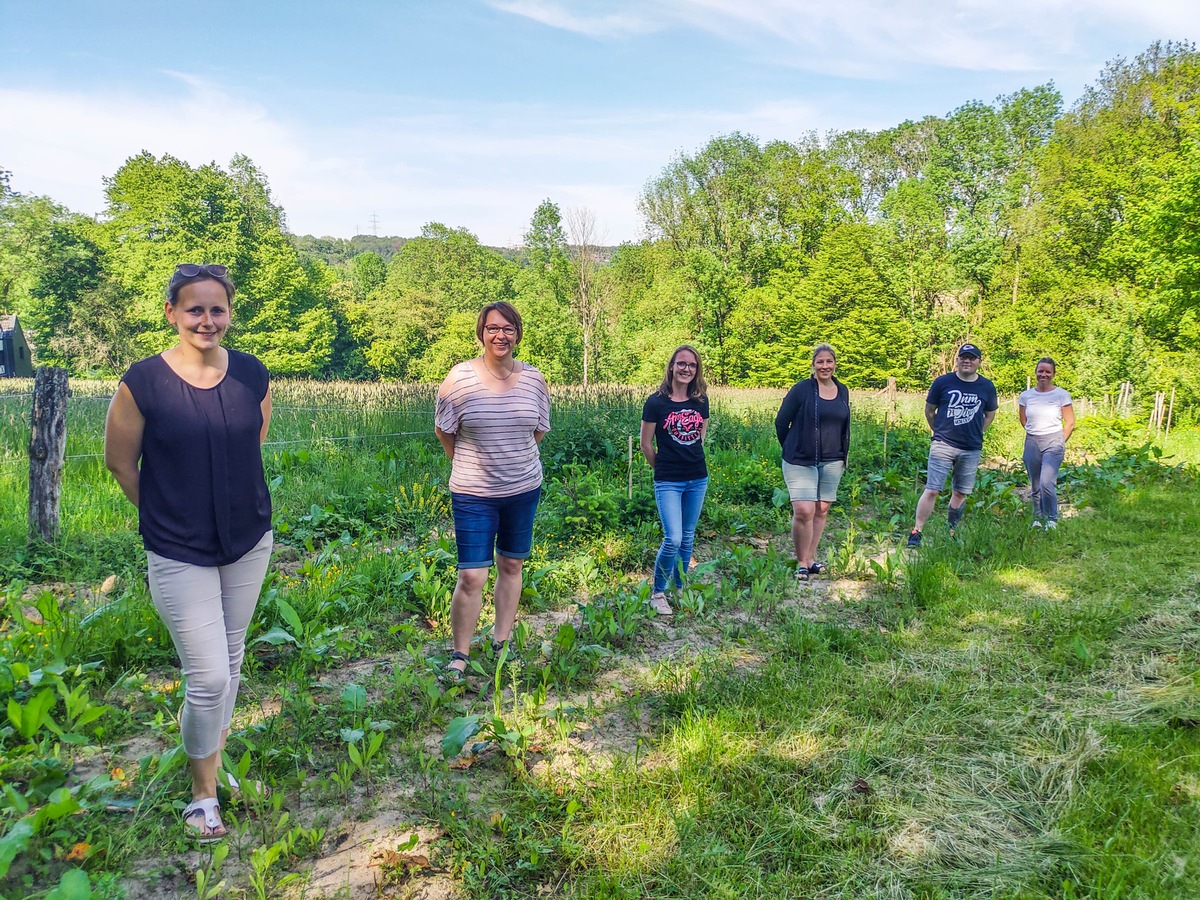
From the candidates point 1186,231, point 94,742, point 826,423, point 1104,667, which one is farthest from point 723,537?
point 1186,231

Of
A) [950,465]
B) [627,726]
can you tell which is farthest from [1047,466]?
[627,726]

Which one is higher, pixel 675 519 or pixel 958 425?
pixel 958 425

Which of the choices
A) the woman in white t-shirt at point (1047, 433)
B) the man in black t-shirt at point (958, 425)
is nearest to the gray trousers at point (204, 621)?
the man in black t-shirt at point (958, 425)

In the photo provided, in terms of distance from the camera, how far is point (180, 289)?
2.40 m

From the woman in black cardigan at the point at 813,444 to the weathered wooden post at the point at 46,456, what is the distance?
18.1 ft

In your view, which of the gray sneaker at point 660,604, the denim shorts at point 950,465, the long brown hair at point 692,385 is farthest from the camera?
the denim shorts at point 950,465

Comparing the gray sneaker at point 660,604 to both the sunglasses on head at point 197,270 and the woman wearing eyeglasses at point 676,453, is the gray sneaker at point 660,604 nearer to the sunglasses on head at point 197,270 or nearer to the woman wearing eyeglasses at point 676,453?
the woman wearing eyeglasses at point 676,453

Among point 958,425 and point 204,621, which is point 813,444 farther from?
point 204,621

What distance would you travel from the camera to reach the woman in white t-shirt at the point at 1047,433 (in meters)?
7.20

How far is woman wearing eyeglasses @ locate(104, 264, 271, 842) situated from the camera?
2344 millimetres

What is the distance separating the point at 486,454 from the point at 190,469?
5.05ft

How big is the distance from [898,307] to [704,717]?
3292 cm

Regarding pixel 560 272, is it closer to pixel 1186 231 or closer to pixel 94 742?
pixel 1186 231

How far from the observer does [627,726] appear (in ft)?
11.4
